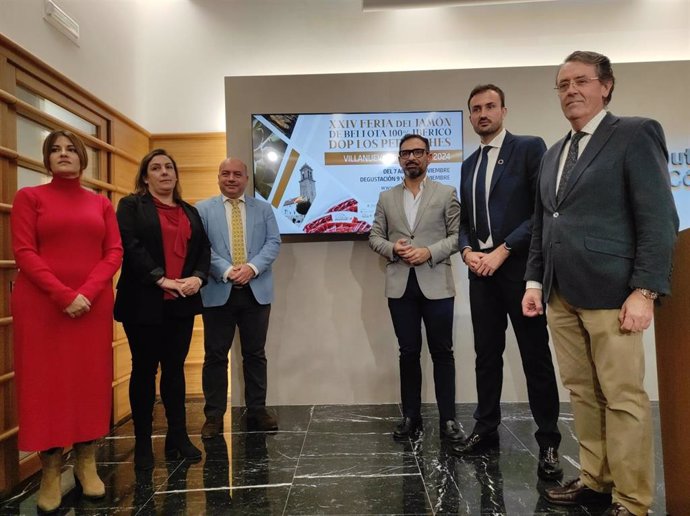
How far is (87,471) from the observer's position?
2113mm

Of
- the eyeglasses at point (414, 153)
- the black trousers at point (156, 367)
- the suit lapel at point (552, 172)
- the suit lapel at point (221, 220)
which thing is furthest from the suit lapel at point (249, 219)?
the suit lapel at point (552, 172)

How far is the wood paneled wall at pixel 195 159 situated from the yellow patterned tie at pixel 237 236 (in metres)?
0.97

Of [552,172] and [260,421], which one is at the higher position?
[552,172]

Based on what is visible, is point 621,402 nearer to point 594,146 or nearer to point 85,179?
point 594,146

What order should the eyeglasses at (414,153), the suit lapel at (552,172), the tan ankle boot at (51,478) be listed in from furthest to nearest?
the eyeglasses at (414,153), the tan ankle boot at (51,478), the suit lapel at (552,172)

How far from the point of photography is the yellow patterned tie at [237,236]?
9.75 feet

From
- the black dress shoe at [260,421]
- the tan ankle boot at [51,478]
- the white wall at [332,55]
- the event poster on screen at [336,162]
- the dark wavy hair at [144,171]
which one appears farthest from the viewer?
the white wall at [332,55]

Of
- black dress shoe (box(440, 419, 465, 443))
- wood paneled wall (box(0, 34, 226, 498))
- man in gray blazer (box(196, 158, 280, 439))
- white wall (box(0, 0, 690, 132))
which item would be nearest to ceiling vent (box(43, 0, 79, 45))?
wood paneled wall (box(0, 34, 226, 498))

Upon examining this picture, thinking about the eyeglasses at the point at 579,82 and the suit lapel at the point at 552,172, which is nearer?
the eyeglasses at the point at 579,82

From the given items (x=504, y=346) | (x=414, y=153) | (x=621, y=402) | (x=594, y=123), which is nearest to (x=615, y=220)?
(x=594, y=123)

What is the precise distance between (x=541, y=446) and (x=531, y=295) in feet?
2.45

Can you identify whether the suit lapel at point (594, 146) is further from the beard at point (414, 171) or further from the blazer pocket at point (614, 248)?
the beard at point (414, 171)

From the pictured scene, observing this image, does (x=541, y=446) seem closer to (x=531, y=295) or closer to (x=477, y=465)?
(x=477, y=465)

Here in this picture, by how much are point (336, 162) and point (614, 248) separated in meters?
2.13
